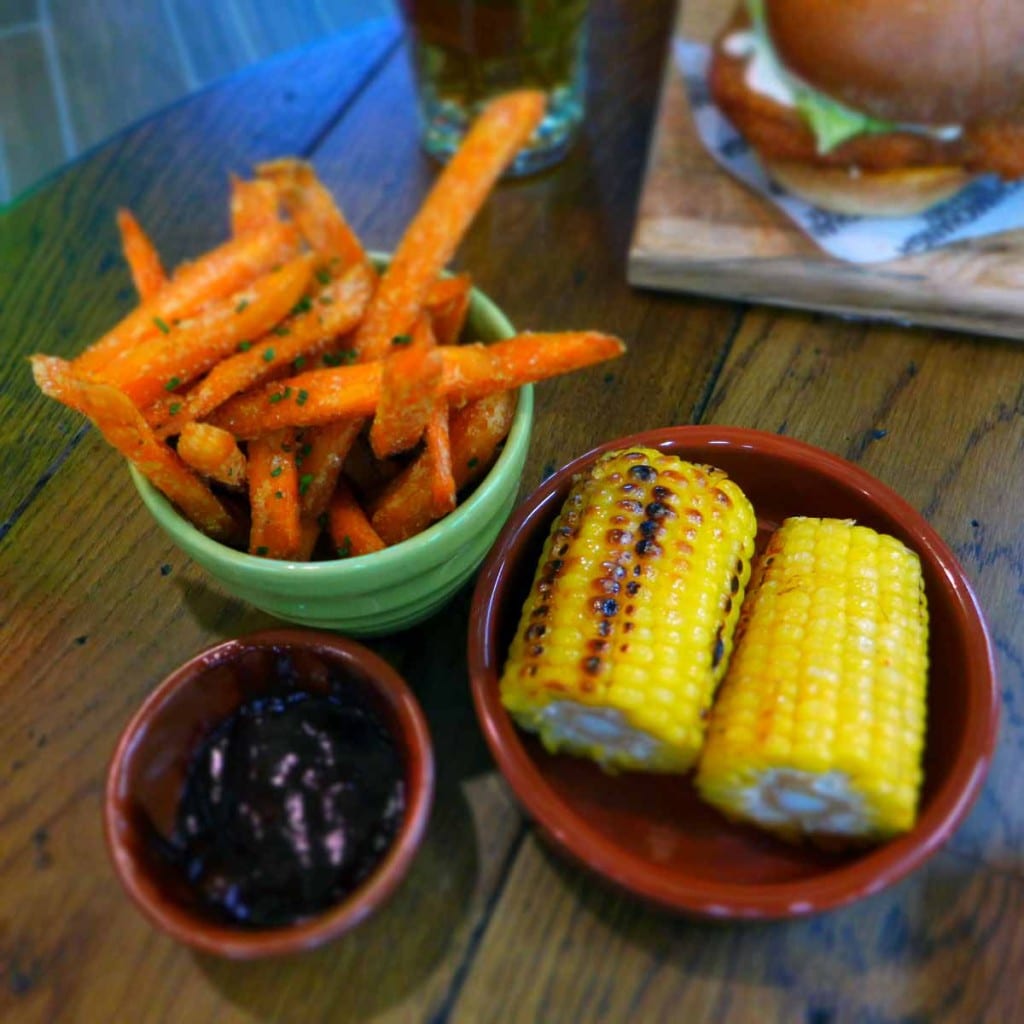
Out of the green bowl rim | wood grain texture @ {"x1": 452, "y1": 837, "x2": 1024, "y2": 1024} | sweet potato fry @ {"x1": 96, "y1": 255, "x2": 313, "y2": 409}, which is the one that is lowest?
wood grain texture @ {"x1": 452, "y1": 837, "x2": 1024, "y2": 1024}

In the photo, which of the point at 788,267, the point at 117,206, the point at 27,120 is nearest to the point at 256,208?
the point at 117,206

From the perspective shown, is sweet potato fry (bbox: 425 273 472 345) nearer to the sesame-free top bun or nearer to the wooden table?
the wooden table

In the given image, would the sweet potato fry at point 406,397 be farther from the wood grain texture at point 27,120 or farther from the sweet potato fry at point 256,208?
the wood grain texture at point 27,120

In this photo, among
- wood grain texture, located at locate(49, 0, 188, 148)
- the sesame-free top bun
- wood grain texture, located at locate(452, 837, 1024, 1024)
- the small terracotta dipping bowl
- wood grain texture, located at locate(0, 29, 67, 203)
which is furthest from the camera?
wood grain texture, located at locate(0, 29, 67, 203)

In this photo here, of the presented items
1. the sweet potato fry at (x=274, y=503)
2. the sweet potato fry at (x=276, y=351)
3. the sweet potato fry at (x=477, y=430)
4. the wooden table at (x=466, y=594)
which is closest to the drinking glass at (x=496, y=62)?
the wooden table at (x=466, y=594)

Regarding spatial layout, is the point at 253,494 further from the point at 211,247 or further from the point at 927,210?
the point at 927,210

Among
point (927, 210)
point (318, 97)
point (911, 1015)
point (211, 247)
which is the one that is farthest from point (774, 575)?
point (318, 97)

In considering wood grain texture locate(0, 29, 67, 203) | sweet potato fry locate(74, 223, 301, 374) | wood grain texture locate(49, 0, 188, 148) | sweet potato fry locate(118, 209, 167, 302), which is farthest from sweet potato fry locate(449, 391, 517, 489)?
wood grain texture locate(0, 29, 67, 203)
